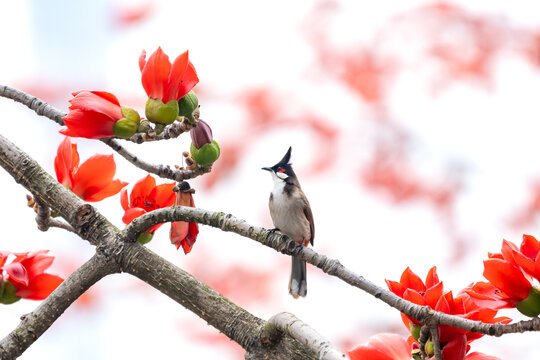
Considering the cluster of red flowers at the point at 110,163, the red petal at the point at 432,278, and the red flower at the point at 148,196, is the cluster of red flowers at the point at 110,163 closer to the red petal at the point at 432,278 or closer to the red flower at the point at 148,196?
the red flower at the point at 148,196

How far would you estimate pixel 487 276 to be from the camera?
1.42 feet

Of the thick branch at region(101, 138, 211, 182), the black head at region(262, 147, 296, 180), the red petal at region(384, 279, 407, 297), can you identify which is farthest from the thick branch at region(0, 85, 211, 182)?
the black head at region(262, 147, 296, 180)

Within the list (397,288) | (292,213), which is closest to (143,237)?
(397,288)

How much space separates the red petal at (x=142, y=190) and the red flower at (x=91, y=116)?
113 millimetres

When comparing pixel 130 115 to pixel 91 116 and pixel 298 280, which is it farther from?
pixel 298 280

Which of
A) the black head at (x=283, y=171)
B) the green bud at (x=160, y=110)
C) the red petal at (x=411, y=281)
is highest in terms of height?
the black head at (x=283, y=171)

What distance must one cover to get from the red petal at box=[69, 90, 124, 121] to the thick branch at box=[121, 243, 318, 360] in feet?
0.40

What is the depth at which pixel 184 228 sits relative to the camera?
56 cm

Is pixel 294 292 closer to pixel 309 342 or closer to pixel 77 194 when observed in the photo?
pixel 77 194

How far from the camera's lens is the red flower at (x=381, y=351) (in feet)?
1.48

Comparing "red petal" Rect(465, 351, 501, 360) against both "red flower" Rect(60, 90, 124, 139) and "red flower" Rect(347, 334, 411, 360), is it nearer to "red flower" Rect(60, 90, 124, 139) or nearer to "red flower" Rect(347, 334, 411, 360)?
"red flower" Rect(347, 334, 411, 360)

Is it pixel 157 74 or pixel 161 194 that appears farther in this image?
pixel 161 194

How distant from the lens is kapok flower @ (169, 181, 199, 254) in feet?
1.85

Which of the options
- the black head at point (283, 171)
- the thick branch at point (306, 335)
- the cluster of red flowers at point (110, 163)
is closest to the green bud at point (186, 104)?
the cluster of red flowers at point (110, 163)
